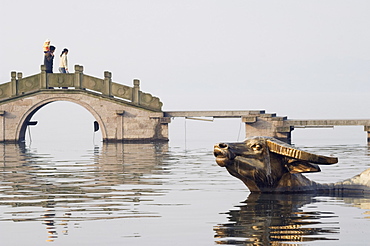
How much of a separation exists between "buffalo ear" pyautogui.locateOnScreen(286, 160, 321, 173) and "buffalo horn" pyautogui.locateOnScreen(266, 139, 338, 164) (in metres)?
0.20

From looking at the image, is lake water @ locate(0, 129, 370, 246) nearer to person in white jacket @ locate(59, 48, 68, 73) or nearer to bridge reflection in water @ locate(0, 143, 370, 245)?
bridge reflection in water @ locate(0, 143, 370, 245)

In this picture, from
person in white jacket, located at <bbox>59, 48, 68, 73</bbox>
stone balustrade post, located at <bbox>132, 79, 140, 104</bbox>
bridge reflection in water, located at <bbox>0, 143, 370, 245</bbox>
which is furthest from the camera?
→ person in white jacket, located at <bbox>59, 48, 68, 73</bbox>

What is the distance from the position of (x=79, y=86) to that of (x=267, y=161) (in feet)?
99.1

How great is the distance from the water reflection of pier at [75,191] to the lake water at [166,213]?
14 millimetres

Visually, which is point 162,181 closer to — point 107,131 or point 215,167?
point 215,167

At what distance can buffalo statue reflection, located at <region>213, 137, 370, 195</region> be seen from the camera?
11147 millimetres

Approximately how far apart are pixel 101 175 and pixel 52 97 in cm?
2372

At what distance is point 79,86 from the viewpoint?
4097 cm

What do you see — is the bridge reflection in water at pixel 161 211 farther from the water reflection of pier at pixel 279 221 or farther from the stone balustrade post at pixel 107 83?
the stone balustrade post at pixel 107 83

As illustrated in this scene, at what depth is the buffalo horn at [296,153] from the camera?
11.0m

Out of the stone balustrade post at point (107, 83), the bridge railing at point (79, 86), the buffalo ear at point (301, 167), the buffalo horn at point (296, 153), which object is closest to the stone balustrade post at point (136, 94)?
the bridge railing at point (79, 86)

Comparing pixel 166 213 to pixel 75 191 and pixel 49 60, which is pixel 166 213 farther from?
pixel 49 60

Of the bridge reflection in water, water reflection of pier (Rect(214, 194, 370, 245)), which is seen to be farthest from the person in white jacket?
water reflection of pier (Rect(214, 194, 370, 245))

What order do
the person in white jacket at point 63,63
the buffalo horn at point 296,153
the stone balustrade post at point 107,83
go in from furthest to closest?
the person in white jacket at point 63,63
the stone balustrade post at point 107,83
the buffalo horn at point 296,153
